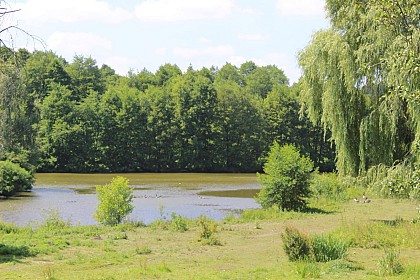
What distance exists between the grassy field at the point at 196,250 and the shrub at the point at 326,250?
0.92ft

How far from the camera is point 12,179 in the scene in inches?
1430

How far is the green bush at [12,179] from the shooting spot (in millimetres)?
35256

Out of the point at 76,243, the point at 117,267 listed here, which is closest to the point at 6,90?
the point at 117,267

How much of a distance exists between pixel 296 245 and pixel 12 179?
28.9m

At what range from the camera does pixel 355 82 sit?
19312 mm

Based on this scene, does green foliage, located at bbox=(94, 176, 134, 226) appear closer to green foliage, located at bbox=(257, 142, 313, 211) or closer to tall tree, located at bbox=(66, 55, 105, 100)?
green foliage, located at bbox=(257, 142, 313, 211)

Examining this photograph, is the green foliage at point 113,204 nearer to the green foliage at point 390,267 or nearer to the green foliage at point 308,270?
the green foliage at point 308,270

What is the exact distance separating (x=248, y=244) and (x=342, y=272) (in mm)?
5043

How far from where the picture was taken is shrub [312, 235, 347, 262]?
12.1m

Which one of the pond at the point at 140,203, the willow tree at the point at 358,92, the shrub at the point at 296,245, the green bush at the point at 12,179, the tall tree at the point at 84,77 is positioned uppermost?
the tall tree at the point at 84,77

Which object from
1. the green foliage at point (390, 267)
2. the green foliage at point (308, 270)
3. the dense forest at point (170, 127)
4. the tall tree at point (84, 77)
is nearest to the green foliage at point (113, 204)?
the green foliage at point (308, 270)

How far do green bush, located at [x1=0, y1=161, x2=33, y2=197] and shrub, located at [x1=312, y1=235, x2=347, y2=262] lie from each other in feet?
91.6

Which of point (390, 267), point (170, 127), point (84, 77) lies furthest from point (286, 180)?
point (84, 77)

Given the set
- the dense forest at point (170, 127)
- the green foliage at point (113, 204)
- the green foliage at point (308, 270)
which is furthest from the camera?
the dense forest at point (170, 127)
